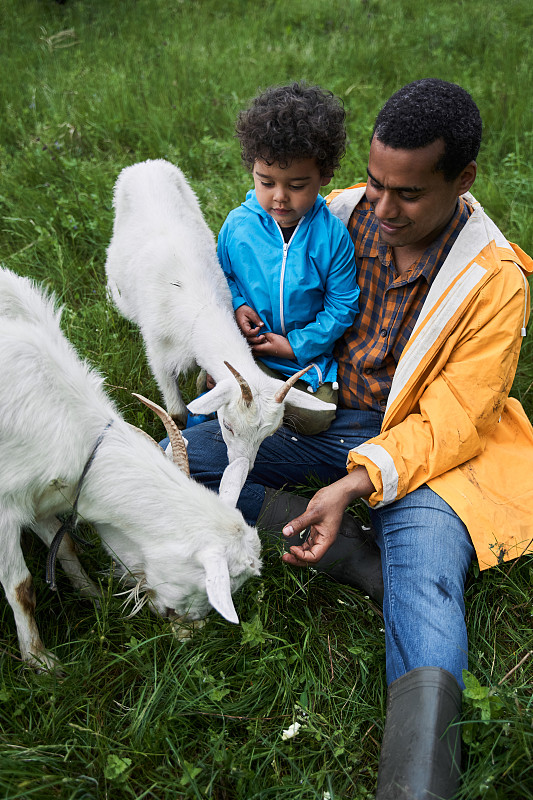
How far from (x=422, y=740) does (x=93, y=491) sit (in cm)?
140

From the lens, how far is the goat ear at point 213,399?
2859 mm

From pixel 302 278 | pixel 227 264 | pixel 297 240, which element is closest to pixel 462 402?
pixel 302 278

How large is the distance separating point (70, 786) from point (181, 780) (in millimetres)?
343

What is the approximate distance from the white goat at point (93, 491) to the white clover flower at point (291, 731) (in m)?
0.51

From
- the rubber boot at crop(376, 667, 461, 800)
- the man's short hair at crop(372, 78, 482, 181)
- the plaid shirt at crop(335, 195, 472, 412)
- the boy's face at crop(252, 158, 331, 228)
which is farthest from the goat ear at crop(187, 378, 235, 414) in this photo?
the rubber boot at crop(376, 667, 461, 800)

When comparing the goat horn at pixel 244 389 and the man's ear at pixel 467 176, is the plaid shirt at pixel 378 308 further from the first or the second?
the goat horn at pixel 244 389

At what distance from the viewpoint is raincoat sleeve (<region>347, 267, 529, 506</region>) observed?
2.52 meters

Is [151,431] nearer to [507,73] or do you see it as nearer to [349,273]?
[349,273]

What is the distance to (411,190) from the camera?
8.24 ft

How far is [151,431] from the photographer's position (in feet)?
11.3

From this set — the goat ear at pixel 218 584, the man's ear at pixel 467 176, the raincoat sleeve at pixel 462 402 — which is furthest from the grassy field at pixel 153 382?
the man's ear at pixel 467 176

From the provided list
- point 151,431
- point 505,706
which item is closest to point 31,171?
point 151,431

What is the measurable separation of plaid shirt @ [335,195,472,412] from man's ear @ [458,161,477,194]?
15 cm

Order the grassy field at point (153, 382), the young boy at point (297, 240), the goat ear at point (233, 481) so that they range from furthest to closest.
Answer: the young boy at point (297, 240)
the goat ear at point (233, 481)
the grassy field at point (153, 382)
